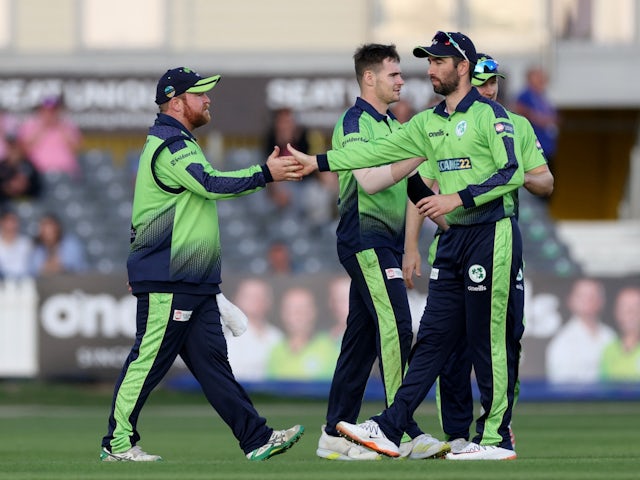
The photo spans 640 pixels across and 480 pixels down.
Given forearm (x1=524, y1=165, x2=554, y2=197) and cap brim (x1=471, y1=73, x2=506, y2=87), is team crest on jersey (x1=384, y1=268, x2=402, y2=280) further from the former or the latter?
cap brim (x1=471, y1=73, x2=506, y2=87)

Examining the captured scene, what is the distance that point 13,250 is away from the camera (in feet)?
66.3

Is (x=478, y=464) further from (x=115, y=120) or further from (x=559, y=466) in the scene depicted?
(x=115, y=120)

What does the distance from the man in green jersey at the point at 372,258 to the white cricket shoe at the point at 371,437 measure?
14.7 inches

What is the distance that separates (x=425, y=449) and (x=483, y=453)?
520 millimetres

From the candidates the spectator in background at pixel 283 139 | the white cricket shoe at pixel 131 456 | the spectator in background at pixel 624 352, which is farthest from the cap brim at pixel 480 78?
Answer: the spectator in background at pixel 283 139

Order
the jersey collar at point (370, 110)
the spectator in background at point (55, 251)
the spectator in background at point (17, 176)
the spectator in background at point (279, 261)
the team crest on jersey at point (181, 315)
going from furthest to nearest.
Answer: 1. the spectator in background at point (17, 176)
2. the spectator in background at point (279, 261)
3. the spectator in background at point (55, 251)
4. the jersey collar at point (370, 110)
5. the team crest on jersey at point (181, 315)

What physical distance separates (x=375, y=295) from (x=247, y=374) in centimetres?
859

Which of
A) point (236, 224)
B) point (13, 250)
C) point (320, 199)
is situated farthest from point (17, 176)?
point (320, 199)

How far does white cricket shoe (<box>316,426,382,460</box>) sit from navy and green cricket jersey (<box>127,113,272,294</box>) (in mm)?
1287

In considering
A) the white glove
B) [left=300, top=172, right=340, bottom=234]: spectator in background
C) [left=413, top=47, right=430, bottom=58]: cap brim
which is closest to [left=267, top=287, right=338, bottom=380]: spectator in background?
[left=300, top=172, right=340, bottom=234]: spectator in background

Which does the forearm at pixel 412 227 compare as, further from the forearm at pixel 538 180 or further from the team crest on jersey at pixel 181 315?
the team crest on jersey at pixel 181 315

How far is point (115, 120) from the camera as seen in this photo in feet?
79.0

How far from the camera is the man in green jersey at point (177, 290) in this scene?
31.3 ft

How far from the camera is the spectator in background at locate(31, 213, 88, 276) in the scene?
65.8ft
